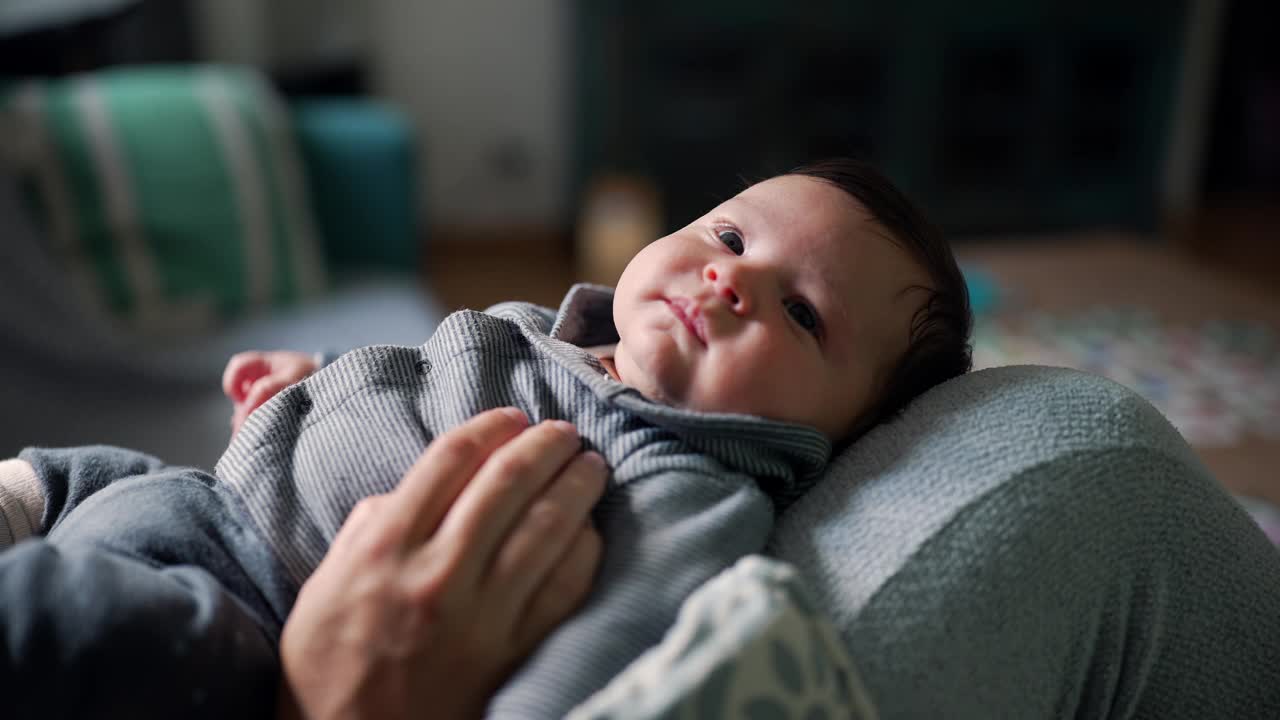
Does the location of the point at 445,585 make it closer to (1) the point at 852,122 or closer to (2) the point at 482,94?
(2) the point at 482,94

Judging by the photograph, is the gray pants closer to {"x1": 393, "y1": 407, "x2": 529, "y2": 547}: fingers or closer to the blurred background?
{"x1": 393, "y1": 407, "x2": 529, "y2": 547}: fingers

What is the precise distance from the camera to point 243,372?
889 mm

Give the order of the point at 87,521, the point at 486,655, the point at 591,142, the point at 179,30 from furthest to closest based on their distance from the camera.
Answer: the point at 591,142 → the point at 179,30 → the point at 87,521 → the point at 486,655

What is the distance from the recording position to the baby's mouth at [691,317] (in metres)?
0.75

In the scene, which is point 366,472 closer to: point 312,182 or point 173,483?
point 173,483

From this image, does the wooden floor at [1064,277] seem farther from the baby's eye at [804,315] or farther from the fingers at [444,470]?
the fingers at [444,470]

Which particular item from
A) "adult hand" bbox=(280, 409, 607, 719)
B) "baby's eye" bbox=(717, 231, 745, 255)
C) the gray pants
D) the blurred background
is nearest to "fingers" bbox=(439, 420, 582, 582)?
"adult hand" bbox=(280, 409, 607, 719)

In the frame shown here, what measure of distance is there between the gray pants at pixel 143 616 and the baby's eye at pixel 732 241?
1.24 feet

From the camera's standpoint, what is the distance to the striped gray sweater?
58cm

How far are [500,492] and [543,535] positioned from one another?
3 cm

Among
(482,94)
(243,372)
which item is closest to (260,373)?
(243,372)

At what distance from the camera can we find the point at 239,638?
1.94 feet

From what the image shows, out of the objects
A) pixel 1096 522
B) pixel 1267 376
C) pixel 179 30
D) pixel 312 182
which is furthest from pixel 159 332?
pixel 1267 376

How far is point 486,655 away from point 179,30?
2.76 meters
